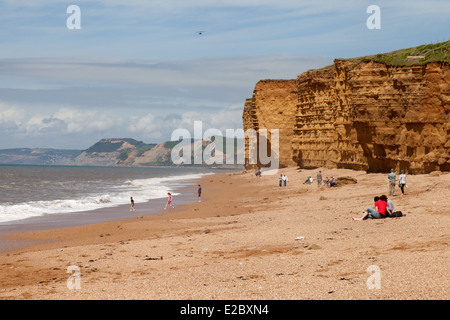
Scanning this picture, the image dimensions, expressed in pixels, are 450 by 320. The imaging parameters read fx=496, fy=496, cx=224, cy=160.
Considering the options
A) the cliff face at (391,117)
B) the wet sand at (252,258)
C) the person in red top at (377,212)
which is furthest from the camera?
the cliff face at (391,117)

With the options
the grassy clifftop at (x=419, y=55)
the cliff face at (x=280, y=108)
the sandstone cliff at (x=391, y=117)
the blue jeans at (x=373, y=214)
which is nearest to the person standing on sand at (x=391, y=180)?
the blue jeans at (x=373, y=214)

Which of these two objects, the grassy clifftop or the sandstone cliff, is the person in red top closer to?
the sandstone cliff

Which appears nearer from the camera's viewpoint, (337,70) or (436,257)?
(436,257)

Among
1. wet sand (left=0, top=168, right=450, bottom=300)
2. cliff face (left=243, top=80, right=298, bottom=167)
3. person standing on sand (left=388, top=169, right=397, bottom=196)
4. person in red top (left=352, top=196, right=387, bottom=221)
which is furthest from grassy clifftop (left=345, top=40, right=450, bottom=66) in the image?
cliff face (left=243, top=80, right=298, bottom=167)

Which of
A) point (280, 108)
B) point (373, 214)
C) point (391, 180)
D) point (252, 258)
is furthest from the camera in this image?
point (280, 108)

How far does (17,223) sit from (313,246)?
662 inches

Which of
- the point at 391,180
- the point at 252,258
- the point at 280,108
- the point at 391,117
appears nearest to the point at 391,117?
the point at 391,117

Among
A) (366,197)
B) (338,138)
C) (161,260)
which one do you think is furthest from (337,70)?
(161,260)

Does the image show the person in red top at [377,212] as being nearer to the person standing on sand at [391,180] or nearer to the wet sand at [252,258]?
the wet sand at [252,258]

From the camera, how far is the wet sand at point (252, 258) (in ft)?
28.7

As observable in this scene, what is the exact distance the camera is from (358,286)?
27.7 feet

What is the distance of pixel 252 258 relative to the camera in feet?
39.5

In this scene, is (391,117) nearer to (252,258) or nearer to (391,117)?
(391,117)

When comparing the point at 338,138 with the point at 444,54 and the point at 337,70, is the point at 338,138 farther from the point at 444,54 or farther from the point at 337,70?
the point at 444,54
